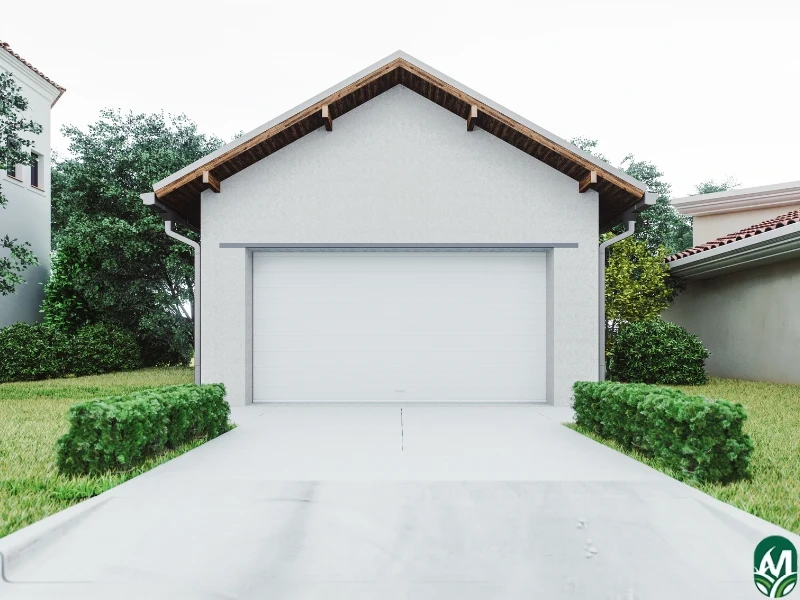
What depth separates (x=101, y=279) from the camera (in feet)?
56.3

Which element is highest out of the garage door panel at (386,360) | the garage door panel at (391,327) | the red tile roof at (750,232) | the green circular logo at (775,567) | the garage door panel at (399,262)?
the red tile roof at (750,232)

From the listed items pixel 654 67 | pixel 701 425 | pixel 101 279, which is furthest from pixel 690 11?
pixel 101 279

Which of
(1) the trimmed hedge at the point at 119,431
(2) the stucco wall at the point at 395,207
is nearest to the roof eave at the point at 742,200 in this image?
(2) the stucco wall at the point at 395,207

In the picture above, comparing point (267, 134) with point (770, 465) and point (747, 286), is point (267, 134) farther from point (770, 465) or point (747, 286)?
point (747, 286)

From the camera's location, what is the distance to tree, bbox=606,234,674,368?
1474cm

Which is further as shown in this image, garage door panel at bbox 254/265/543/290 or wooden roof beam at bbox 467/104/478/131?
garage door panel at bbox 254/265/543/290

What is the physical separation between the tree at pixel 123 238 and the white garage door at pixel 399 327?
27.0 feet

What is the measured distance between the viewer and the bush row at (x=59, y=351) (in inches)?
564

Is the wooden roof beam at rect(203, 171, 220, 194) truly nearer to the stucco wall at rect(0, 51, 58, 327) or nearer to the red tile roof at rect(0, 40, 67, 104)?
the stucco wall at rect(0, 51, 58, 327)

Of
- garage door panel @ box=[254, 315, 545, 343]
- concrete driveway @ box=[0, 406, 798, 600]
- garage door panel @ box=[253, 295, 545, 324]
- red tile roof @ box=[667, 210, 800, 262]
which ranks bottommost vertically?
concrete driveway @ box=[0, 406, 798, 600]

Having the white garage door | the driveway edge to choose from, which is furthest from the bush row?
the driveway edge

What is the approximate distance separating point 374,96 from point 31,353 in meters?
11.7

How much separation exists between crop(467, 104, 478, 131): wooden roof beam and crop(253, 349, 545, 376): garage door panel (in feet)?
12.9

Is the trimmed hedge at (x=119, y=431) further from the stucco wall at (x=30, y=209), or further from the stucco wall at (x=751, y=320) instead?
the stucco wall at (x=30, y=209)
